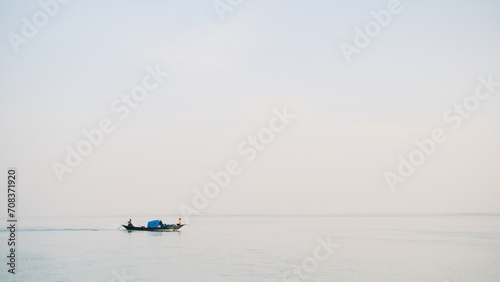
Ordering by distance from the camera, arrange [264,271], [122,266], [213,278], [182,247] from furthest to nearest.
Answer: [182,247], [122,266], [264,271], [213,278]

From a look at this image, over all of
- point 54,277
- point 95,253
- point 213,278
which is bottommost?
point 213,278

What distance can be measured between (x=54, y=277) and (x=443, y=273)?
25.7 meters

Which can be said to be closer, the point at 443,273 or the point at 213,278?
the point at 213,278

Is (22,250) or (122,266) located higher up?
(22,250)

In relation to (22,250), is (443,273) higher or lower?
lower

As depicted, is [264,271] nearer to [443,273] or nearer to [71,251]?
[443,273]

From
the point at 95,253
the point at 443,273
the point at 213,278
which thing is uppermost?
the point at 95,253

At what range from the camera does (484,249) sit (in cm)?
4744

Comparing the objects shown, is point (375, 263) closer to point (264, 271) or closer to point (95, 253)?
point (264, 271)

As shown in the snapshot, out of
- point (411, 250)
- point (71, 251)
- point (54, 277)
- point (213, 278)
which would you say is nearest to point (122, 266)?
point (54, 277)

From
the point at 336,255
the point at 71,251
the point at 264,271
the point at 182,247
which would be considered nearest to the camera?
the point at 264,271

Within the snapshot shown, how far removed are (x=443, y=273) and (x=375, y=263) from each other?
5.97 meters

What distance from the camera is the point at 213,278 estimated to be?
30375 millimetres

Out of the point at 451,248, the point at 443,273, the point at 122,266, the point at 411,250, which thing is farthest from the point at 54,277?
the point at 451,248
